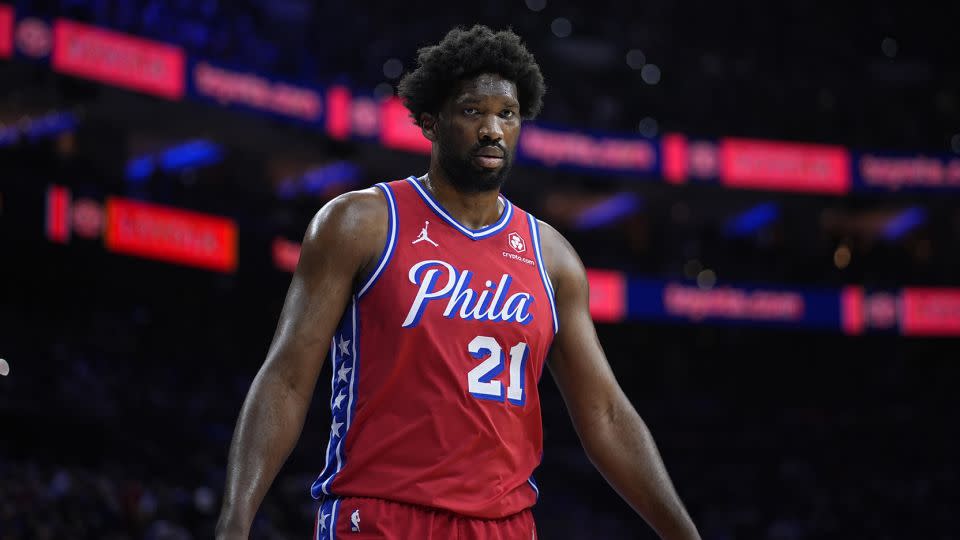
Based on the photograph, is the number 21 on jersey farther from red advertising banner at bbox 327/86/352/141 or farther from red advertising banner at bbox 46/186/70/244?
red advertising banner at bbox 327/86/352/141

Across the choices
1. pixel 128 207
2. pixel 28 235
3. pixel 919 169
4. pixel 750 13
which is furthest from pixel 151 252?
pixel 750 13

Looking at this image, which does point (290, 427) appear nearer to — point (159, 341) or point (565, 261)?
point (565, 261)

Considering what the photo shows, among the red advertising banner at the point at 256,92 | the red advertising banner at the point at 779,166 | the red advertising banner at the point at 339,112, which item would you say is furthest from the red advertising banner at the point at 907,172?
the red advertising banner at the point at 256,92

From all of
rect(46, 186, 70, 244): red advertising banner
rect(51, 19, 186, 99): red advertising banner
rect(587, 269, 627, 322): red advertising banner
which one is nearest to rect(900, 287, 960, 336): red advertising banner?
rect(587, 269, 627, 322): red advertising banner

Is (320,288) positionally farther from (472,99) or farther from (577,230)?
(577,230)

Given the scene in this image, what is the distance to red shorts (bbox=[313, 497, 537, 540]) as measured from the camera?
291 centimetres

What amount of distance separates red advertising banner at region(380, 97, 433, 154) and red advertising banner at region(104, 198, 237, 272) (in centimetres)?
366

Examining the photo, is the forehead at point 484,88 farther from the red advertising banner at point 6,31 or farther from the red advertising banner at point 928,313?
the red advertising banner at point 928,313

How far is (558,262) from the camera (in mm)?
3473

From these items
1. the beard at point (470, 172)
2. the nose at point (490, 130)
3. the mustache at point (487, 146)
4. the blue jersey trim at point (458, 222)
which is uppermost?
the nose at point (490, 130)

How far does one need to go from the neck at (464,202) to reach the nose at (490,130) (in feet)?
0.64

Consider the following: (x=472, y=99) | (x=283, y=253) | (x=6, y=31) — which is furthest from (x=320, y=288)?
(x=283, y=253)

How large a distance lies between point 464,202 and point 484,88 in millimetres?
347

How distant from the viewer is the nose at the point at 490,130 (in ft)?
10.4
